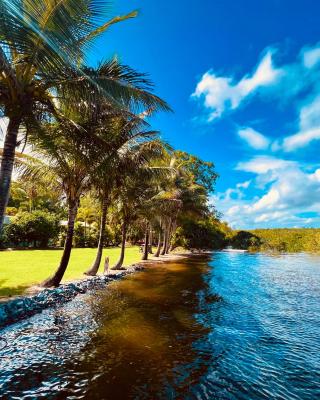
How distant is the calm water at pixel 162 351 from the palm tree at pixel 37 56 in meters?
3.56

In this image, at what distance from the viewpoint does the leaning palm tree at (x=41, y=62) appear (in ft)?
22.7

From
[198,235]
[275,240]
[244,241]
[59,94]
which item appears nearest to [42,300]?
[59,94]

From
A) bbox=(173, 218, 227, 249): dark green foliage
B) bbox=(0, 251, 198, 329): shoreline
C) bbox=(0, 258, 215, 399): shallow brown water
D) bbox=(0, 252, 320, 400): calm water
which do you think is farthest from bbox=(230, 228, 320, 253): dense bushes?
bbox=(0, 258, 215, 399): shallow brown water

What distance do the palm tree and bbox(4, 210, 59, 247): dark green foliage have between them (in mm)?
22960

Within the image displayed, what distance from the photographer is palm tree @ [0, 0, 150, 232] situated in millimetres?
6867

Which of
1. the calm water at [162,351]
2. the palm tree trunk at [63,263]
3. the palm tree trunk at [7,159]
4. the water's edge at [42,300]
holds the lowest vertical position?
the calm water at [162,351]

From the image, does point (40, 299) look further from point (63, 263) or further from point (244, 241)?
point (244, 241)

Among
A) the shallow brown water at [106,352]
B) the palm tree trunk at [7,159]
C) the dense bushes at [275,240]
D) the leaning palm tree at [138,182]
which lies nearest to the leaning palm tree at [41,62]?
the palm tree trunk at [7,159]

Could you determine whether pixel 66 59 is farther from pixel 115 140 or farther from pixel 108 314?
pixel 108 314

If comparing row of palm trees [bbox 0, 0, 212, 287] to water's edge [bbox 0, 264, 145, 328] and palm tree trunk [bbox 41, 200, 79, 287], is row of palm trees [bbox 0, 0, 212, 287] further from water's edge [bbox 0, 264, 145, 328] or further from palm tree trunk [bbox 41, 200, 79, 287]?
water's edge [bbox 0, 264, 145, 328]

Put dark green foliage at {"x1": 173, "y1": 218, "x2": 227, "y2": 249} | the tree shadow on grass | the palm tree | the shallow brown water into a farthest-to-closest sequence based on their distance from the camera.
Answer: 1. dark green foliage at {"x1": 173, "y1": 218, "x2": 227, "y2": 249}
2. the tree shadow on grass
3. the palm tree
4. the shallow brown water

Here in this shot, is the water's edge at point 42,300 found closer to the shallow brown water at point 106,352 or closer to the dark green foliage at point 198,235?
the shallow brown water at point 106,352

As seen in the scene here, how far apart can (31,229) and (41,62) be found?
996 inches

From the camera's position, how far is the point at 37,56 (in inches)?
289
